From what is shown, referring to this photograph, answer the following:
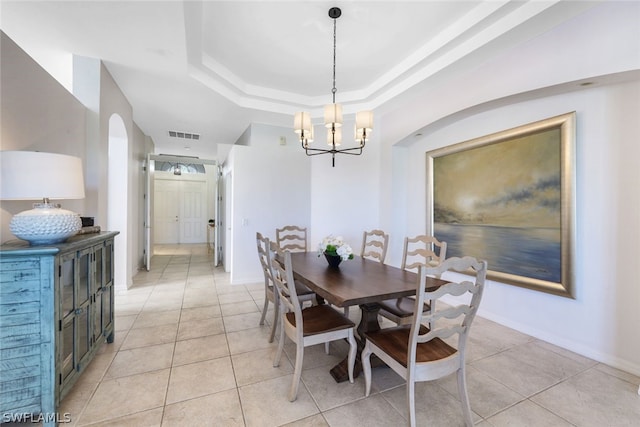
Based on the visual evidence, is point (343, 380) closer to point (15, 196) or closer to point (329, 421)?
point (329, 421)

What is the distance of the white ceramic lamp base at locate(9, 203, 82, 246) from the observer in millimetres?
1585

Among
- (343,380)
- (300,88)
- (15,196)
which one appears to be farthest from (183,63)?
(343,380)

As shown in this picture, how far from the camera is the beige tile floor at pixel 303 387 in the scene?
166cm

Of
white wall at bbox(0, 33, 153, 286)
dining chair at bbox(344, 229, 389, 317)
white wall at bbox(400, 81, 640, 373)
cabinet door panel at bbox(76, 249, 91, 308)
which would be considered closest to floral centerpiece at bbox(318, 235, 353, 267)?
dining chair at bbox(344, 229, 389, 317)

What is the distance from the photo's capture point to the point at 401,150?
174 inches

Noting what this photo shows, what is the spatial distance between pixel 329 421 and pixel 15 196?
2355 mm

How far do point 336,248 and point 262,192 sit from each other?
2700 millimetres

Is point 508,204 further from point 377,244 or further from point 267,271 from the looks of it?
point 267,271

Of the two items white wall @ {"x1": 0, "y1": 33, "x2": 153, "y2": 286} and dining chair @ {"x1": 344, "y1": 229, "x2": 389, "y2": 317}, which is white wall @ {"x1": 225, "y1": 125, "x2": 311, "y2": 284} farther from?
dining chair @ {"x1": 344, "y1": 229, "x2": 389, "y2": 317}

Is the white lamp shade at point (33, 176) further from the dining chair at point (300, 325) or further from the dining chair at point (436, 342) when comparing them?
the dining chair at point (436, 342)

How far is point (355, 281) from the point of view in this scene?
81.4 inches

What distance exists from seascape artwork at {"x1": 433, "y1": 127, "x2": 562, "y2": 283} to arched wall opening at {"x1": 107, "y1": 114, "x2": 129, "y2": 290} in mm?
4670

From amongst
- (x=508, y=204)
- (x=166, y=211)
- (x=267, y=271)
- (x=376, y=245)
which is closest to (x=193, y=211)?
(x=166, y=211)

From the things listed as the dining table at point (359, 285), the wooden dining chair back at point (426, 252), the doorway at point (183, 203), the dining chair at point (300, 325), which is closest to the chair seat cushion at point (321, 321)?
the dining chair at point (300, 325)
